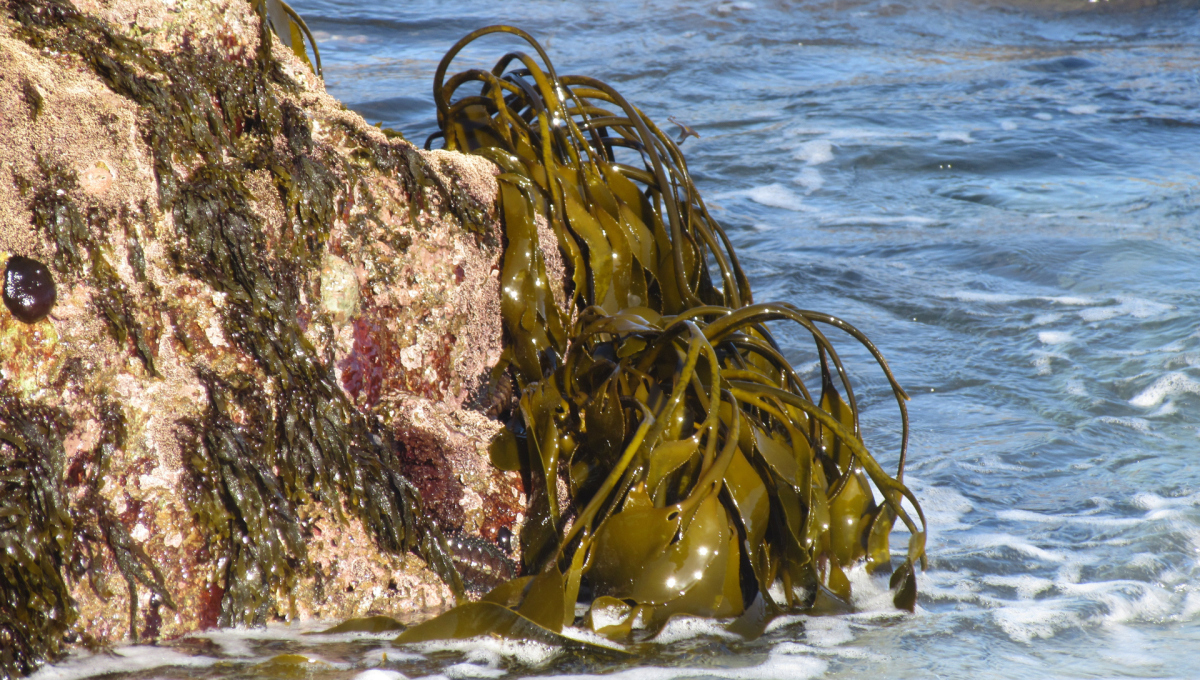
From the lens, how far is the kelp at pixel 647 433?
205cm

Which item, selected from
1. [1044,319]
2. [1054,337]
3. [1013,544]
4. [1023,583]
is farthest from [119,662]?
[1044,319]

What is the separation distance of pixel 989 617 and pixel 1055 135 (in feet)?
20.2

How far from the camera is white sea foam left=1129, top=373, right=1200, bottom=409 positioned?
3.61 m

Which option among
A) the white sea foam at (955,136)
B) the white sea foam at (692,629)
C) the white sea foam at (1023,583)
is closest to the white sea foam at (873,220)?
the white sea foam at (955,136)

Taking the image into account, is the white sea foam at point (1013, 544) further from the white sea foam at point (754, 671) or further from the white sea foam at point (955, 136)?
the white sea foam at point (955, 136)

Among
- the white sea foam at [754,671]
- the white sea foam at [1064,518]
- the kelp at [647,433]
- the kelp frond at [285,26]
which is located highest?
the kelp frond at [285,26]

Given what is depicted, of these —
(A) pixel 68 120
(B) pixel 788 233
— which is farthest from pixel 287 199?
(B) pixel 788 233

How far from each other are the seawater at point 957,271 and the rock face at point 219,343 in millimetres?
156

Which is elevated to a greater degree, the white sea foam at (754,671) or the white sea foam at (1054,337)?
the white sea foam at (1054,337)

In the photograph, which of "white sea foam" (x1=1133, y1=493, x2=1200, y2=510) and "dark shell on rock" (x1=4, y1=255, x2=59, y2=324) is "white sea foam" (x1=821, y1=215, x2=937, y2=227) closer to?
"white sea foam" (x1=1133, y1=493, x2=1200, y2=510)

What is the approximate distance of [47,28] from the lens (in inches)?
75.2

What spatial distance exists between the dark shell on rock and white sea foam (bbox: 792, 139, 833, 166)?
18.9 feet

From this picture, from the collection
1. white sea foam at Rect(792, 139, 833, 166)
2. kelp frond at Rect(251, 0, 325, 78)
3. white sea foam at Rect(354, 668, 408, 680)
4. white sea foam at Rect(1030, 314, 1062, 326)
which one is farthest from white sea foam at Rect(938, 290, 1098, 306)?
white sea foam at Rect(354, 668, 408, 680)

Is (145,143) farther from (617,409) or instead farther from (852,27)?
(852,27)
